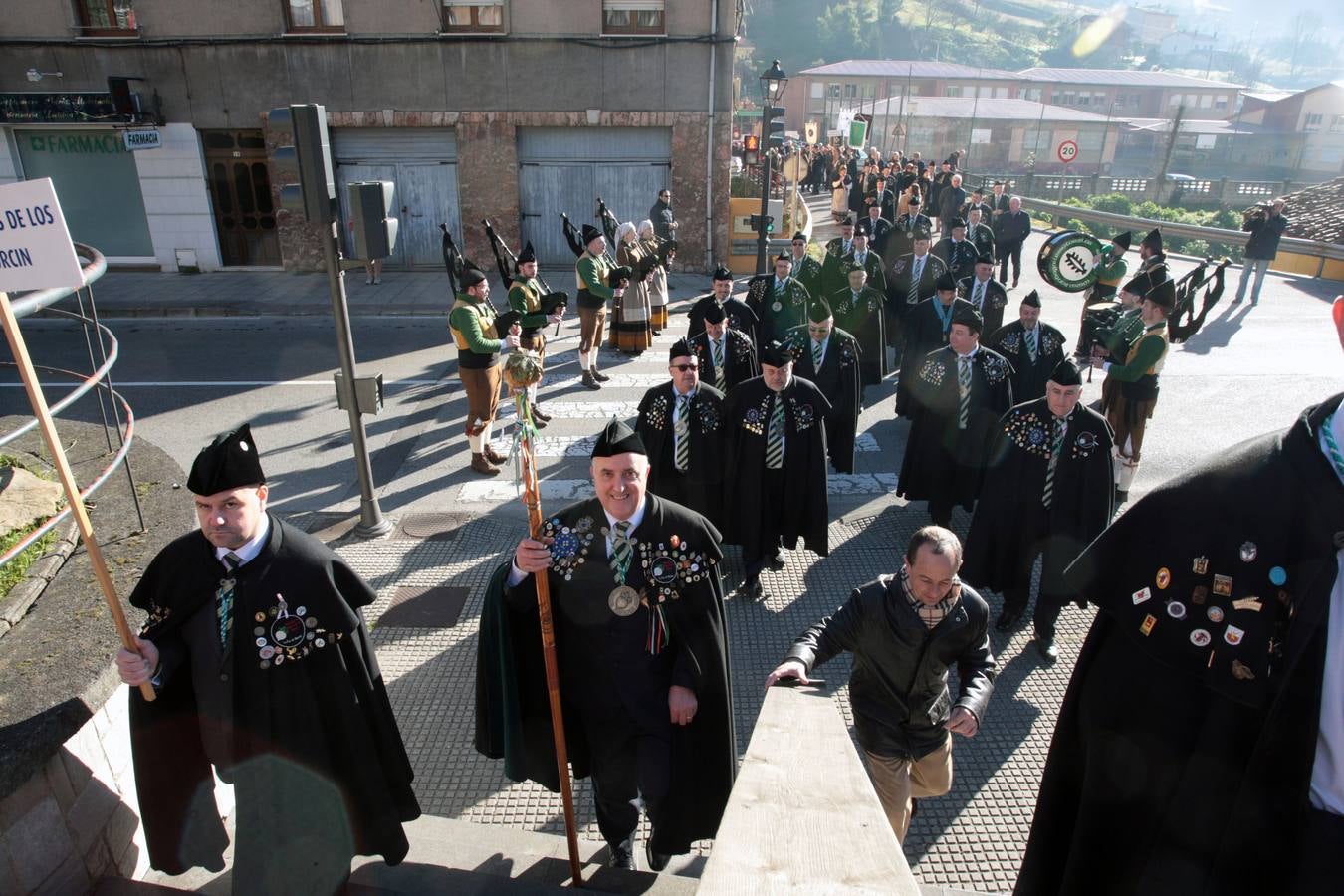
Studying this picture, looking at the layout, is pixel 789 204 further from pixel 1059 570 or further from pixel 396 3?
pixel 1059 570

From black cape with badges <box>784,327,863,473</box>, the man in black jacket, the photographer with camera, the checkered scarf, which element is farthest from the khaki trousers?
the photographer with camera

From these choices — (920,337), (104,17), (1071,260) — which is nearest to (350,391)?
(920,337)

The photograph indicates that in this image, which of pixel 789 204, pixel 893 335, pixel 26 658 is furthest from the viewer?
pixel 789 204

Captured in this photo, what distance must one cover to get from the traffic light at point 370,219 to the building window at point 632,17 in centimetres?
1341

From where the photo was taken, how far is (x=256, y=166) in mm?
19844

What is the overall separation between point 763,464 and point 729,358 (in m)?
1.98

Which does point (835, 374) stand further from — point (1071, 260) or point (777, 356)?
point (1071, 260)

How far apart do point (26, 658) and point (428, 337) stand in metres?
12.2

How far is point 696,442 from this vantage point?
6602 millimetres

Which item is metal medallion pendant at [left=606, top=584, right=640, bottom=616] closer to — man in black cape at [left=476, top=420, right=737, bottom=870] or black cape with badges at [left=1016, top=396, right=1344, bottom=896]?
man in black cape at [left=476, top=420, right=737, bottom=870]

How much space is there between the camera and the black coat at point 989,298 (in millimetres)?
11039

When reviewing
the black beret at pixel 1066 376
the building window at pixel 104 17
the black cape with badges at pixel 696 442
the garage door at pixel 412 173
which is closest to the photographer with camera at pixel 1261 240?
the black beret at pixel 1066 376

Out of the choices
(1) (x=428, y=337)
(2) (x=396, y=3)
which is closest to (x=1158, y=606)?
(1) (x=428, y=337)

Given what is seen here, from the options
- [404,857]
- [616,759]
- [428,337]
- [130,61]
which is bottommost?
[428,337]
